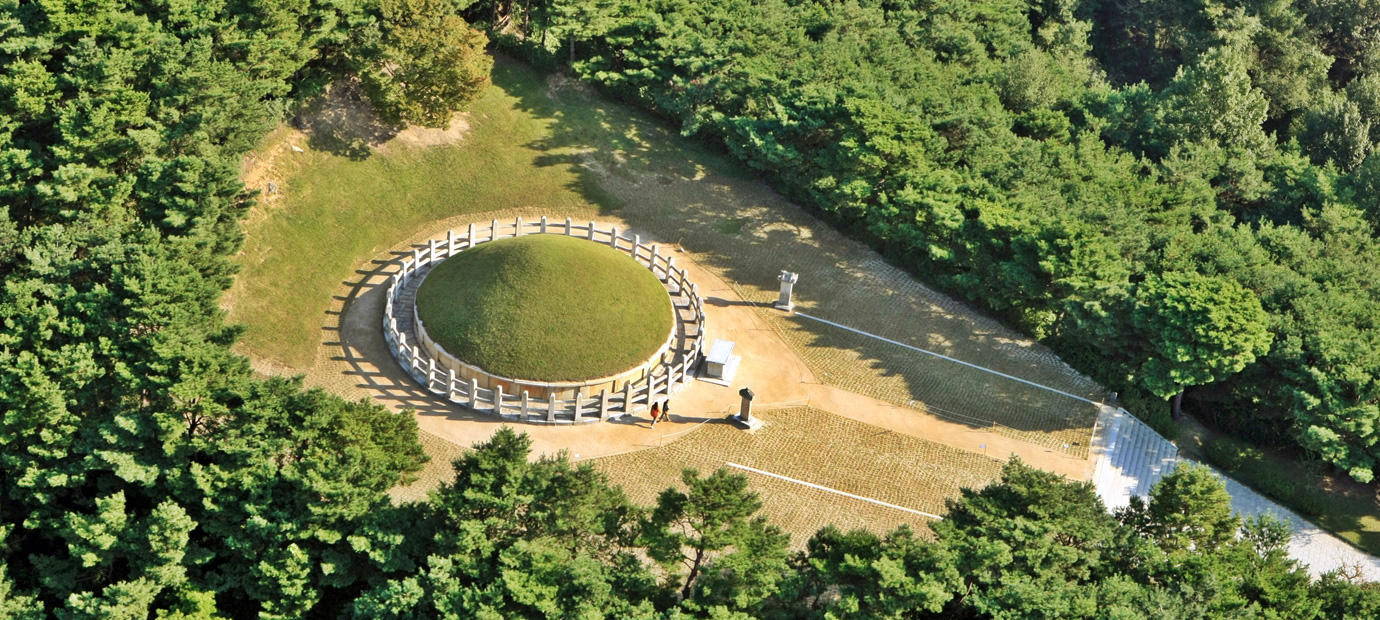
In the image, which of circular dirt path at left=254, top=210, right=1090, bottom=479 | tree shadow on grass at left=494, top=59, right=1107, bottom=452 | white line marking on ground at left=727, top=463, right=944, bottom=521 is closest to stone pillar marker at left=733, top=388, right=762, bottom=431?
circular dirt path at left=254, top=210, right=1090, bottom=479

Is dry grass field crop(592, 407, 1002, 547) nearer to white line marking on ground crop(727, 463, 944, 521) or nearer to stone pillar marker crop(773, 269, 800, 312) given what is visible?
white line marking on ground crop(727, 463, 944, 521)

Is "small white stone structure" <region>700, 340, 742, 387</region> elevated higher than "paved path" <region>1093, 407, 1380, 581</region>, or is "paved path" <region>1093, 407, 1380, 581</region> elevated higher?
"small white stone structure" <region>700, 340, 742, 387</region>

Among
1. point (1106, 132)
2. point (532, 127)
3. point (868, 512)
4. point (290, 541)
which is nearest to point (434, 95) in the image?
point (532, 127)

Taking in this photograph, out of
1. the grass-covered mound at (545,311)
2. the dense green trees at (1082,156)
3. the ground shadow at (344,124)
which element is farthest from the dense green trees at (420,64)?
the grass-covered mound at (545,311)

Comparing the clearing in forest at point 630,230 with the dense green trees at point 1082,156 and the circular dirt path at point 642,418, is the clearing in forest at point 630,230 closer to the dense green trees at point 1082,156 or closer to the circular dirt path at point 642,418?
Result: the circular dirt path at point 642,418

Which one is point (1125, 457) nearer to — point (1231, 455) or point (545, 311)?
point (1231, 455)

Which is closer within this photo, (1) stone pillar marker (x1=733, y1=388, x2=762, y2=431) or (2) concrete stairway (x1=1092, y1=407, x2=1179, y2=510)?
(1) stone pillar marker (x1=733, y1=388, x2=762, y2=431)

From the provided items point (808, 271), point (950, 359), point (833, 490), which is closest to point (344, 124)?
point (808, 271)

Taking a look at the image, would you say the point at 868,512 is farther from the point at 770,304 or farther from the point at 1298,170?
the point at 1298,170
